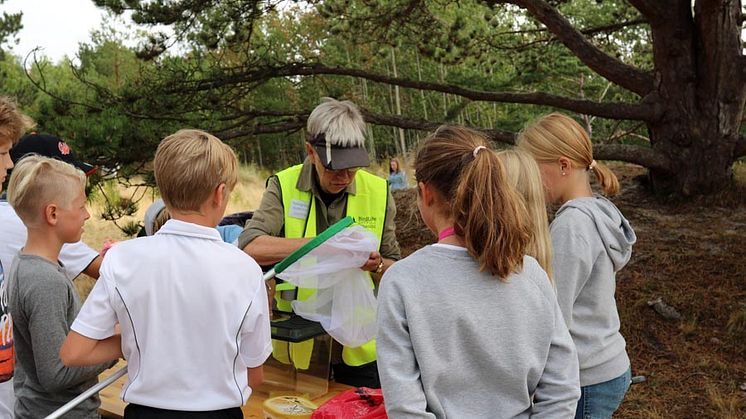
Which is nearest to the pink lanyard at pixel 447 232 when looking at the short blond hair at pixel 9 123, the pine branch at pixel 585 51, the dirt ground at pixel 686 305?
the short blond hair at pixel 9 123

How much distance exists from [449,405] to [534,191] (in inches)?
25.1

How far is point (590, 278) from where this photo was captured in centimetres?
217

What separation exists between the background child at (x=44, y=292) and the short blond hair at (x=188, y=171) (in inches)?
21.0

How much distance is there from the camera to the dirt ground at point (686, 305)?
14.8 ft

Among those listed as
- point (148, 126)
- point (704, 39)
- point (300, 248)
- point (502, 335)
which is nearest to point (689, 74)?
point (704, 39)

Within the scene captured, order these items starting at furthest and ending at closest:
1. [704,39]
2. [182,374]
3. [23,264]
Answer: [704,39], [23,264], [182,374]

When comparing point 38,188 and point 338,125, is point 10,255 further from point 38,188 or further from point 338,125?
point 338,125

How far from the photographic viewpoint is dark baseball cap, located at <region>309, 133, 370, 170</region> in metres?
2.65

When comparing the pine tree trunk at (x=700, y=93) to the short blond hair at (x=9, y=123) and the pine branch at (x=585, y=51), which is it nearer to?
the pine branch at (x=585, y=51)

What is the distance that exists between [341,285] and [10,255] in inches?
45.1

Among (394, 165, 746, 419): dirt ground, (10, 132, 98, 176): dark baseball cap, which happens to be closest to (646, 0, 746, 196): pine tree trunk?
(394, 165, 746, 419): dirt ground

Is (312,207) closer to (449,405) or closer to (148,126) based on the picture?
(449,405)

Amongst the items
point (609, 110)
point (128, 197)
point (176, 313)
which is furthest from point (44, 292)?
point (128, 197)

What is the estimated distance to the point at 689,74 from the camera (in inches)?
260
